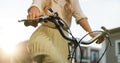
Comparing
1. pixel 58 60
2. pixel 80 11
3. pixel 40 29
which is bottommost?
pixel 58 60

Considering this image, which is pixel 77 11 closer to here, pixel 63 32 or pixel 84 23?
pixel 84 23

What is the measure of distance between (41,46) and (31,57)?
12 centimetres

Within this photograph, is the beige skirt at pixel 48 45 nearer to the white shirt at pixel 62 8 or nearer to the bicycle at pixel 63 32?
the bicycle at pixel 63 32

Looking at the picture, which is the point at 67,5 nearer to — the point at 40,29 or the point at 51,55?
the point at 40,29

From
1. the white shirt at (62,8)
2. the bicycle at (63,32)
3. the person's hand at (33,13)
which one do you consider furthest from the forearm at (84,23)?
the person's hand at (33,13)

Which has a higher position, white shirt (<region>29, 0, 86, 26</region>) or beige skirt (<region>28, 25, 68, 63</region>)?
white shirt (<region>29, 0, 86, 26</region>)

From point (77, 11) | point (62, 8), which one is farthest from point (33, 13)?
point (77, 11)

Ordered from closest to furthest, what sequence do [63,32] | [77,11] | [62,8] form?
[63,32]
[62,8]
[77,11]

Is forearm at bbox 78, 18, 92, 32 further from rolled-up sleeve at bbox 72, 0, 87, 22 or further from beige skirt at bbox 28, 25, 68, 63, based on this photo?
beige skirt at bbox 28, 25, 68, 63

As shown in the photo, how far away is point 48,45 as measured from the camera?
96.0 inches

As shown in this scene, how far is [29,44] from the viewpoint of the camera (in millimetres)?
2502

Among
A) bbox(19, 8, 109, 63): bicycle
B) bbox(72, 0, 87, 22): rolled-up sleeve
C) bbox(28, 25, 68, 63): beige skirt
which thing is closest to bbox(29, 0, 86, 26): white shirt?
bbox(72, 0, 87, 22): rolled-up sleeve

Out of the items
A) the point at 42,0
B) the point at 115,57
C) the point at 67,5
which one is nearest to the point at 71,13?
the point at 67,5

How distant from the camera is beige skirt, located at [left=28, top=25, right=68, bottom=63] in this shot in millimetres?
2404
